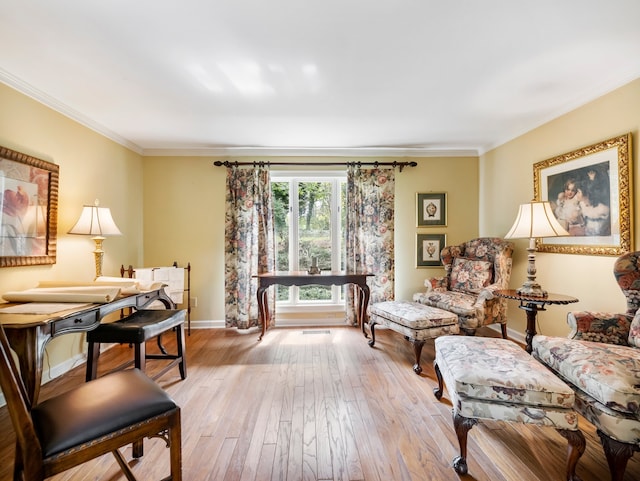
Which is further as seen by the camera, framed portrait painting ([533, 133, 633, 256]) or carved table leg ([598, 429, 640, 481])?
framed portrait painting ([533, 133, 633, 256])

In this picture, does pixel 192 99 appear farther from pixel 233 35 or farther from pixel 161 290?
pixel 161 290

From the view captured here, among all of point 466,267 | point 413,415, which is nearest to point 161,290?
point 413,415

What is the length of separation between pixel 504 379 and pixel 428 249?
2604mm

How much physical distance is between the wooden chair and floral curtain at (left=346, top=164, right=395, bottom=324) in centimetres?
282

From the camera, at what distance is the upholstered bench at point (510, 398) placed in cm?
143

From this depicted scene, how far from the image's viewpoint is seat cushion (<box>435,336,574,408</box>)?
1.46m

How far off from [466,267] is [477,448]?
6.89ft

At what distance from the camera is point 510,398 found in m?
1.49

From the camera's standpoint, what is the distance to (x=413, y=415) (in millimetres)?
1982

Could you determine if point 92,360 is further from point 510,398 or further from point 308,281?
point 510,398

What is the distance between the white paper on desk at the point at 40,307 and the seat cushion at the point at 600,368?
2.90 metres

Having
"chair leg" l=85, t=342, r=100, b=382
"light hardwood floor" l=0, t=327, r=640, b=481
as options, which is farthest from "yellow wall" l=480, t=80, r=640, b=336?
"chair leg" l=85, t=342, r=100, b=382

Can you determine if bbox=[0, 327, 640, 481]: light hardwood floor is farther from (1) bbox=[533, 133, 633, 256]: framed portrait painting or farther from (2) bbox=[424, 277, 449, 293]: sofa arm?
(1) bbox=[533, 133, 633, 256]: framed portrait painting

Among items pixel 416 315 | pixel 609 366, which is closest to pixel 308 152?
pixel 416 315
